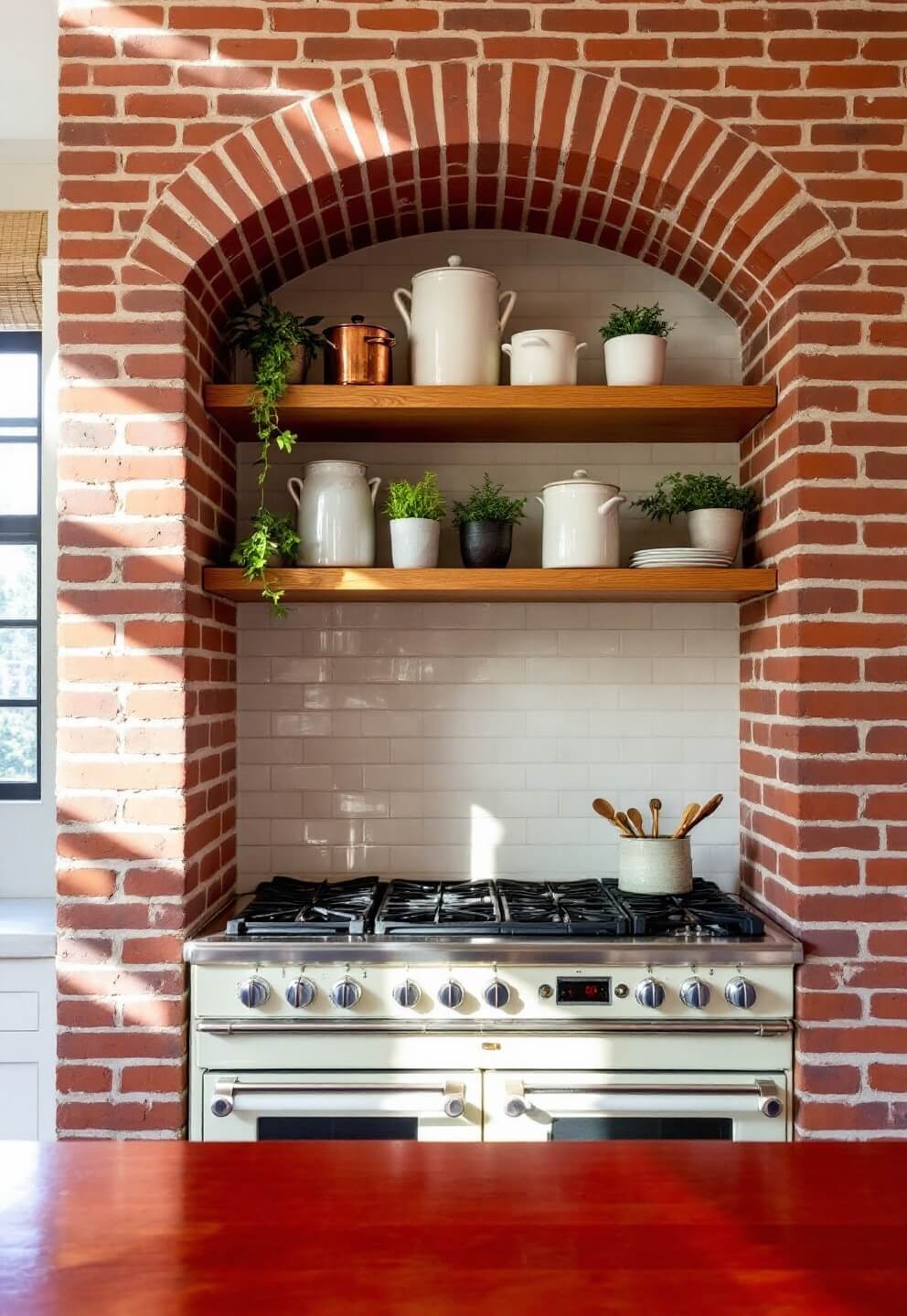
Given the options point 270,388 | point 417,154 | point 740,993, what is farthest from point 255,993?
point 417,154

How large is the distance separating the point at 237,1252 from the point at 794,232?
2.35m

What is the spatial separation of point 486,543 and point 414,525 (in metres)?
0.20

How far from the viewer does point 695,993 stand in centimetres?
228

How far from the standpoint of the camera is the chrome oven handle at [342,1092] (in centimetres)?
230

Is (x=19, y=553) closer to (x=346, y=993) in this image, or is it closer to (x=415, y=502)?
(x=415, y=502)

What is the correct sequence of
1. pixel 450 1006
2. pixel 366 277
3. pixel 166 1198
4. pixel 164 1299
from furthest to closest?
pixel 366 277 → pixel 450 1006 → pixel 166 1198 → pixel 164 1299

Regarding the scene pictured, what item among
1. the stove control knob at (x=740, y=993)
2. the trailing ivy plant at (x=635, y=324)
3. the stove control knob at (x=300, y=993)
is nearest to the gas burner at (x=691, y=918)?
the stove control knob at (x=740, y=993)

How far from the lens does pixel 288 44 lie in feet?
7.88

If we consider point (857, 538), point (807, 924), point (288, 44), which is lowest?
point (807, 924)

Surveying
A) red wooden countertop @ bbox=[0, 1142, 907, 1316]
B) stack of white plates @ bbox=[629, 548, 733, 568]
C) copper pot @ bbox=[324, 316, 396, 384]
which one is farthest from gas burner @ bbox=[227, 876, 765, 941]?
copper pot @ bbox=[324, 316, 396, 384]

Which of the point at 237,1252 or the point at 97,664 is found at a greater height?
the point at 97,664

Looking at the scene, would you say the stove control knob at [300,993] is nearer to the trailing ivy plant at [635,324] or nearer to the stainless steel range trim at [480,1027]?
the stainless steel range trim at [480,1027]

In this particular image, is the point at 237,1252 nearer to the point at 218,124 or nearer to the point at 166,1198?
the point at 166,1198

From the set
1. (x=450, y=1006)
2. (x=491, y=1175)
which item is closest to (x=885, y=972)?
(x=450, y=1006)
